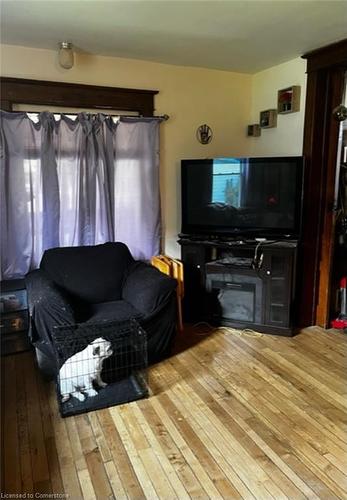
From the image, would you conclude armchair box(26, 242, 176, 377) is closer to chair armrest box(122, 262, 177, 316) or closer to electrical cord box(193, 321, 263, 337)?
chair armrest box(122, 262, 177, 316)

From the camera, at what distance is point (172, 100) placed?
140 inches

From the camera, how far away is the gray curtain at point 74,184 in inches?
117

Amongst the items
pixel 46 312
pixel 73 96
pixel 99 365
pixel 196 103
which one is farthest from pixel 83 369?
pixel 196 103

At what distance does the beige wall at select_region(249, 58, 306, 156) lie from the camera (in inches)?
131

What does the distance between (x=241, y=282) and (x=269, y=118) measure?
158 centimetres

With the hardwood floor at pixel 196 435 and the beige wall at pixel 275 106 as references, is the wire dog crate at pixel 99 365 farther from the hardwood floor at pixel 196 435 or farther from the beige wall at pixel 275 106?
the beige wall at pixel 275 106

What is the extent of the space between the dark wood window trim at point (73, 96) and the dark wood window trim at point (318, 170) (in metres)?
1.37

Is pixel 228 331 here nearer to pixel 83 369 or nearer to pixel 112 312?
pixel 112 312

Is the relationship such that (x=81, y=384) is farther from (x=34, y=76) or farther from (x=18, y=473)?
(x=34, y=76)

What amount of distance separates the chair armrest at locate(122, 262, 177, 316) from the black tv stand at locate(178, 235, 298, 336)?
1.89ft

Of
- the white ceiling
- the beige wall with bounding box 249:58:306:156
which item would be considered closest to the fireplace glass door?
the beige wall with bounding box 249:58:306:156

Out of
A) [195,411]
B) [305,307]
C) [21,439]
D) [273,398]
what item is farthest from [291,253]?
[21,439]

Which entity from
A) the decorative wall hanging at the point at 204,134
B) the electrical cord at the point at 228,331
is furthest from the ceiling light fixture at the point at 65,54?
the electrical cord at the point at 228,331

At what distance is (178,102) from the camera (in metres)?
3.58
